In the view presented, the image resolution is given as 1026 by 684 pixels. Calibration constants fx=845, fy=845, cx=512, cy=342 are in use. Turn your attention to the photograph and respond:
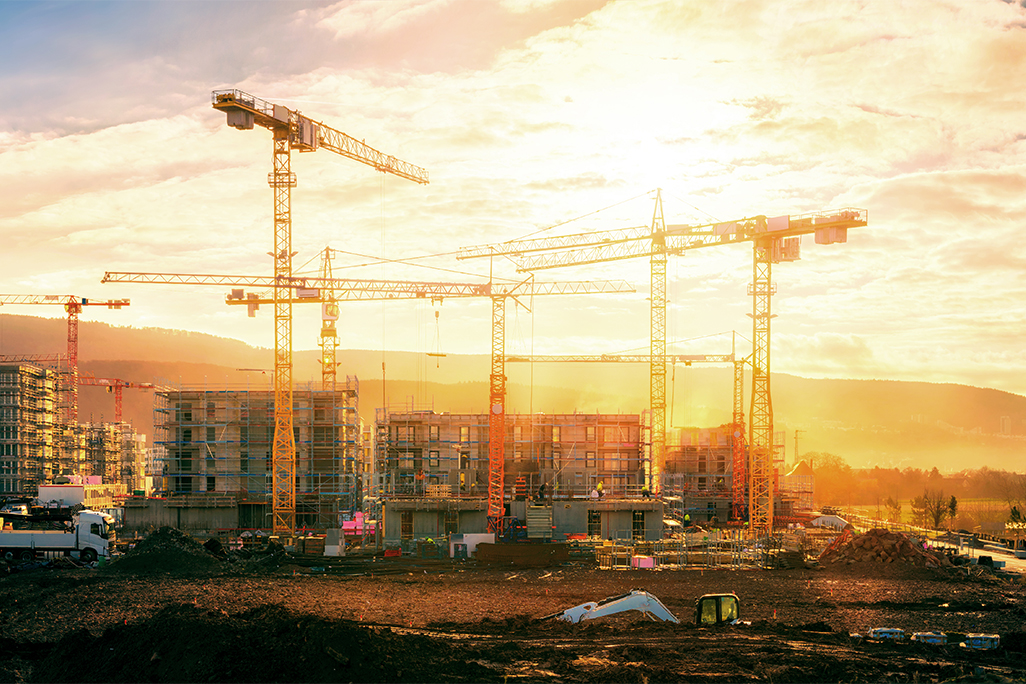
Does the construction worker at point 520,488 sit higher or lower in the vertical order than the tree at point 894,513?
higher

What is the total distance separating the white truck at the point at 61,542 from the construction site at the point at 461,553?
0.43 feet

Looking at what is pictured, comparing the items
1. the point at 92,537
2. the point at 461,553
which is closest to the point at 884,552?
the point at 461,553

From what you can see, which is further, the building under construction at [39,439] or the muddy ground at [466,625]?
the building under construction at [39,439]

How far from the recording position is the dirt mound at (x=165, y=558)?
123 feet

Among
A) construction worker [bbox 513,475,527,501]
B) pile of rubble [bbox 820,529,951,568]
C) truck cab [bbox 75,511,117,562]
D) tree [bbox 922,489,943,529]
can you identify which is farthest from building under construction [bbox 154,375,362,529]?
tree [bbox 922,489,943,529]

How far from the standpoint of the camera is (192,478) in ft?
192

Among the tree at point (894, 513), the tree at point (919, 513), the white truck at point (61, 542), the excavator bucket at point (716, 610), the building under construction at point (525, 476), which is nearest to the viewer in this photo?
the excavator bucket at point (716, 610)

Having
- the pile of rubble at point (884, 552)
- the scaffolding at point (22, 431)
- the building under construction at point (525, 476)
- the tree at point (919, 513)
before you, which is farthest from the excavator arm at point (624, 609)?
the scaffolding at point (22, 431)

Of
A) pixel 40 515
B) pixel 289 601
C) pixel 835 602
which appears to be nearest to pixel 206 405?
pixel 40 515

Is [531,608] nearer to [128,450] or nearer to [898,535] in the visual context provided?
[898,535]

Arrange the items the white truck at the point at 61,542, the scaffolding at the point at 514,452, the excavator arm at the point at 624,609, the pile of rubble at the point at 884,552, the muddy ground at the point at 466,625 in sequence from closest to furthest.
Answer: the muddy ground at the point at 466,625, the excavator arm at the point at 624,609, the white truck at the point at 61,542, the pile of rubble at the point at 884,552, the scaffolding at the point at 514,452

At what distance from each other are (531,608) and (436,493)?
29437mm

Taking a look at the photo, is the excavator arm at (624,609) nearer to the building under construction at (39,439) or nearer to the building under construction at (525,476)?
the building under construction at (525,476)

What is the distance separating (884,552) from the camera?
136 feet
